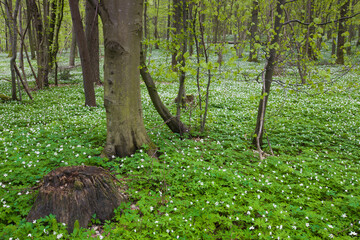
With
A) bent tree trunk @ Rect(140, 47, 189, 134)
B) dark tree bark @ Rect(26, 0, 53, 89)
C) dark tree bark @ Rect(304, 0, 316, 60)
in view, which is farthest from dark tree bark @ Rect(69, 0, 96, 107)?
dark tree bark @ Rect(304, 0, 316, 60)

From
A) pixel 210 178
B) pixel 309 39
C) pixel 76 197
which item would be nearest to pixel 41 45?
pixel 76 197

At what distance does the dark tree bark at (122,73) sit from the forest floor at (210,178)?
488 millimetres

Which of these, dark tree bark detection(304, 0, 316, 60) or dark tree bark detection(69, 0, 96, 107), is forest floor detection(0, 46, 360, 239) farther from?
dark tree bark detection(69, 0, 96, 107)

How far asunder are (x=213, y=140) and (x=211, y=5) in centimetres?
409

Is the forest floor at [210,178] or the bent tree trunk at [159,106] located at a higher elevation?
the bent tree trunk at [159,106]

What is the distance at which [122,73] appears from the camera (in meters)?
4.68

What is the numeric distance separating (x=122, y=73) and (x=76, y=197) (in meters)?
2.58

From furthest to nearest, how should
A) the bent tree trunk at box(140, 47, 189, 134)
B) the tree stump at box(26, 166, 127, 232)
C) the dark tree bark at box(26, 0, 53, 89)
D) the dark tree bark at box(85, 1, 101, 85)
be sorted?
1. the dark tree bark at box(26, 0, 53, 89)
2. the dark tree bark at box(85, 1, 101, 85)
3. the bent tree trunk at box(140, 47, 189, 134)
4. the tree stump at box(26, 166, 127, 232)

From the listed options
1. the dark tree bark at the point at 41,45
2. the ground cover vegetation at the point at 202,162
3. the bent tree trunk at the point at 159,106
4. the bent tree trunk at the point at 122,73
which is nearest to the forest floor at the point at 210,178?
the ground cover vegetation at the point at 202,162

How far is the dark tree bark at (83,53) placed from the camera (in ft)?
31.0

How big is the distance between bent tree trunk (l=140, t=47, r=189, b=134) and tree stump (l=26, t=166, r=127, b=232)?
3.00 m

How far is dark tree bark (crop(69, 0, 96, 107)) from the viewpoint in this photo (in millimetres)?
9453

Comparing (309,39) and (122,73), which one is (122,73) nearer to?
(122,73)

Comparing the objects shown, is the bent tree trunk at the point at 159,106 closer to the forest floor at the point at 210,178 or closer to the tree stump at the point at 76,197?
the forest floor at the point at 210,178
